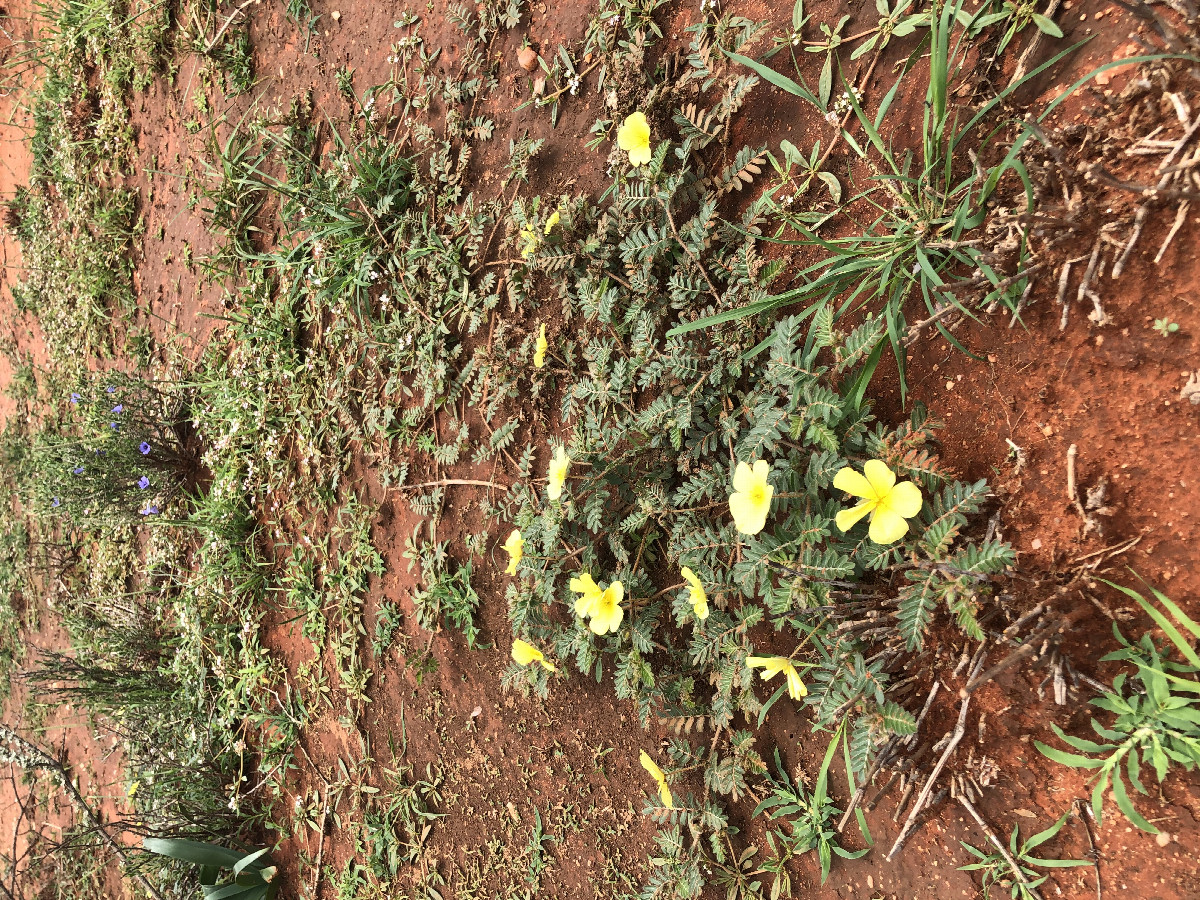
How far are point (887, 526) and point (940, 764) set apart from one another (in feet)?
1.81

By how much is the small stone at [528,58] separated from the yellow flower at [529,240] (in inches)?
23.1

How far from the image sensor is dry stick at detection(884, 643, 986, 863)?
1490 mm

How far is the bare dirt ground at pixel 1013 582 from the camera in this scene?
1.32 meters

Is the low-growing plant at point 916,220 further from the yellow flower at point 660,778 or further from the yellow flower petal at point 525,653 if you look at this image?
the yellow flower at point 660,778

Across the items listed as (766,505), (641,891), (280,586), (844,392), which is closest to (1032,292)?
(844,392)

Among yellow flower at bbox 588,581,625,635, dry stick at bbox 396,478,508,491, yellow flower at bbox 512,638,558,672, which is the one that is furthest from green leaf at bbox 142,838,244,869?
yellow flower at bbox 588,581,625,635

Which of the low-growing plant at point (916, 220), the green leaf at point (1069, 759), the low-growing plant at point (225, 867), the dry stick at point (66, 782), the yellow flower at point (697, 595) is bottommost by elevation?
the dry stick at point (66, 782)

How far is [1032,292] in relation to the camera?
1.46 m

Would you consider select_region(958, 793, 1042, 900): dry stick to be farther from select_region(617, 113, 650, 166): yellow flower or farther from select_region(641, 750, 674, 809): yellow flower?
select_region(617, 113, 650, 166): yellow flower

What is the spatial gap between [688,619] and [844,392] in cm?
72

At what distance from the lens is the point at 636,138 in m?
1.90

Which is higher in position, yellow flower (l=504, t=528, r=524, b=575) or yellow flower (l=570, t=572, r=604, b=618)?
yellow flower (l=570, t=572, r=604, b=618)

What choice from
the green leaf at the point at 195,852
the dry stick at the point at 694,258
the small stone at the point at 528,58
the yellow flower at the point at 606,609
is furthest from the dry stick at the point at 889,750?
the green leaf at the point at 195,852

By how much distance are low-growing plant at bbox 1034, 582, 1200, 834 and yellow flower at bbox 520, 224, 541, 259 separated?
1699 millimetres
